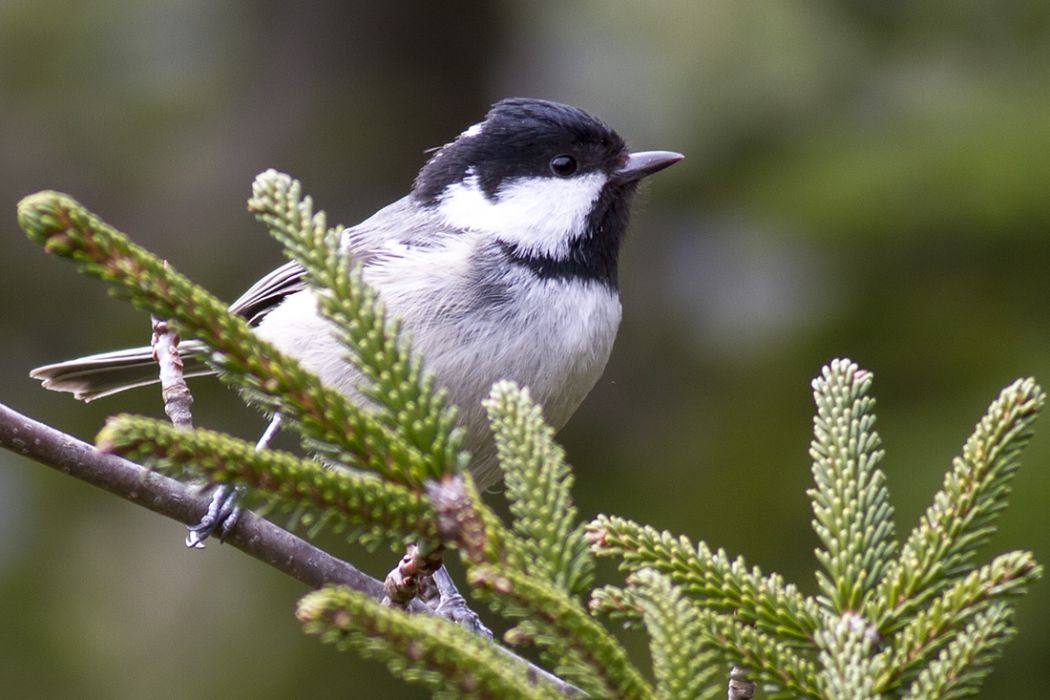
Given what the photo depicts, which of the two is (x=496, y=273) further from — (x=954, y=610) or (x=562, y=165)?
(x=954, y=610)

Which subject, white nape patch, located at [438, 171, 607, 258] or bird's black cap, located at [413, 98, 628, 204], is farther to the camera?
bird's black cap, located at [413, 98, 628, 204]

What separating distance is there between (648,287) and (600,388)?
0.54m

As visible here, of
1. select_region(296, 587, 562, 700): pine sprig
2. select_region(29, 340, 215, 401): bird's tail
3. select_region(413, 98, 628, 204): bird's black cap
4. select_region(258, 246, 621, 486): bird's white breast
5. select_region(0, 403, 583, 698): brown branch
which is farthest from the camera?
select_region(29, 340, 215, 401): bird's tail

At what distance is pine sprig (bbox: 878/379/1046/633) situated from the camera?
3.67ft

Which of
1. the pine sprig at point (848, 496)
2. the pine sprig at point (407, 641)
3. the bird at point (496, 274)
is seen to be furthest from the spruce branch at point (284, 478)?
the bird at point (496, 274)

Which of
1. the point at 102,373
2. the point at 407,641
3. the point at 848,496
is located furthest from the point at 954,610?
the point at 102,373

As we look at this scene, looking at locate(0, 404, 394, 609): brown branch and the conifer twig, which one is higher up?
the conifer twig

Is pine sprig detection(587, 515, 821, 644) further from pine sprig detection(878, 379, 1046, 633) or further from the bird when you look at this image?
the bird

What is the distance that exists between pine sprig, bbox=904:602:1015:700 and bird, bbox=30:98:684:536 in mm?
1499

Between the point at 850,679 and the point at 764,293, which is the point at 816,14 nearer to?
the point at 764,293

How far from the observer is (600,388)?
176 inches

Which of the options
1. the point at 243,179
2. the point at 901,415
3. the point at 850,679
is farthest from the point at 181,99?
the point at 850,679

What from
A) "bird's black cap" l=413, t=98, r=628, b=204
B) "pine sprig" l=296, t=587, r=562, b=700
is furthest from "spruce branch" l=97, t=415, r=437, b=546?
"bird's black cap" l=413, t=98, r=628, b=204

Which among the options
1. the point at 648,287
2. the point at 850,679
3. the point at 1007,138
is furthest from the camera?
the point at 648,287
